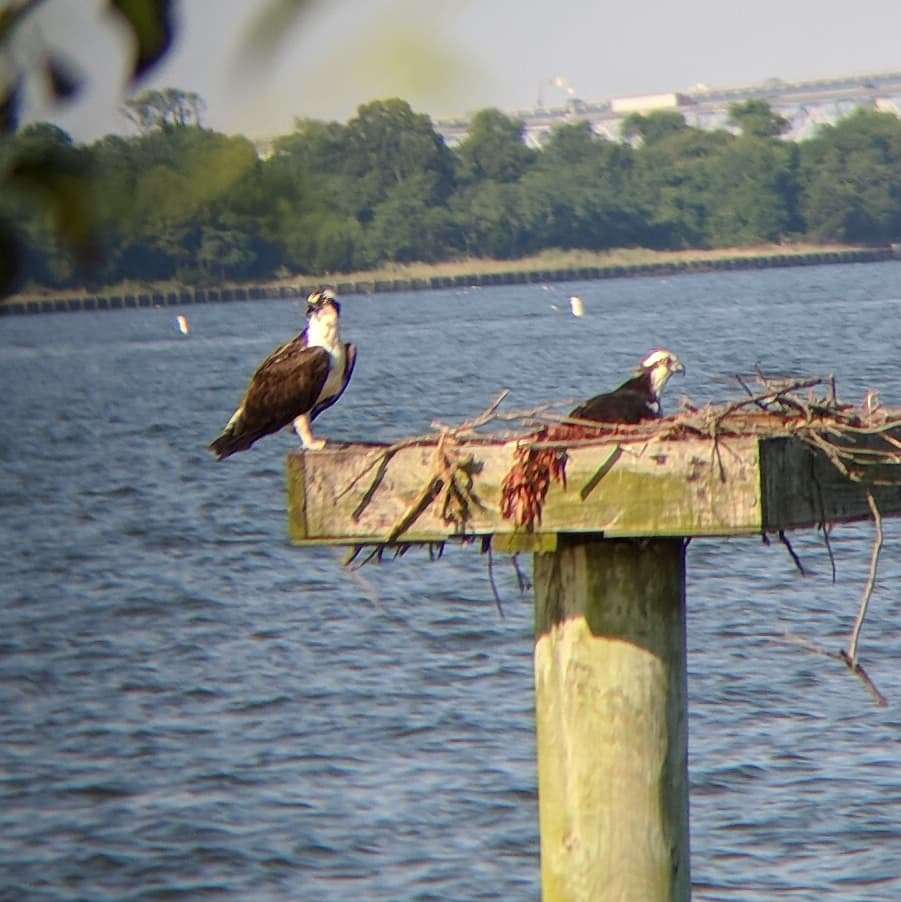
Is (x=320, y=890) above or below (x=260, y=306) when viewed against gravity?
below

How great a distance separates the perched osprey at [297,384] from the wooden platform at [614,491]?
1808 millimetres

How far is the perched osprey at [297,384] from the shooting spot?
6758 mm

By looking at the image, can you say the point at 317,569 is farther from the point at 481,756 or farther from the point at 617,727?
the point at 617,727

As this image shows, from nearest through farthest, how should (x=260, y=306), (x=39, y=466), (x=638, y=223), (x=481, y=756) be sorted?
(x=481, y=756) < (x=39, y=466) < (x=260, y=306) < (x=638, y=223)

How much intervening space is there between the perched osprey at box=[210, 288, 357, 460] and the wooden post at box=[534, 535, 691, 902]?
2016 mm

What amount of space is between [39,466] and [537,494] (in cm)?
3032

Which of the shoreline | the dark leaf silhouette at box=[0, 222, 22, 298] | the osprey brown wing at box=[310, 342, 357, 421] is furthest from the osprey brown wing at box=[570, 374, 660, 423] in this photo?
the shoreline

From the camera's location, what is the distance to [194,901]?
976 centimetres

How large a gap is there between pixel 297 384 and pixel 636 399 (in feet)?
3.87

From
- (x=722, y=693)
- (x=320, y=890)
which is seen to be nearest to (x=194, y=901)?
(x=320, y=890)

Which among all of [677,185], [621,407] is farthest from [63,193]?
[677,185]

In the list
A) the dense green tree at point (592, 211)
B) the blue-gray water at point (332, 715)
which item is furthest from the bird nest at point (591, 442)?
the dense green tree at point (592, 211)

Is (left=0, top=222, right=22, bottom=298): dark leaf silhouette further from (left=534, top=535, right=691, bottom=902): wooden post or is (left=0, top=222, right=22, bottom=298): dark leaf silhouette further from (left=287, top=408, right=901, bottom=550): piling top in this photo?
(left=534, top=535, right=691, bottom=902): wooden post

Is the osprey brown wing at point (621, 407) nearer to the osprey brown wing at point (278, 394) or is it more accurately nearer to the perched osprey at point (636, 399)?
the perched osprey at point (636, 399)
